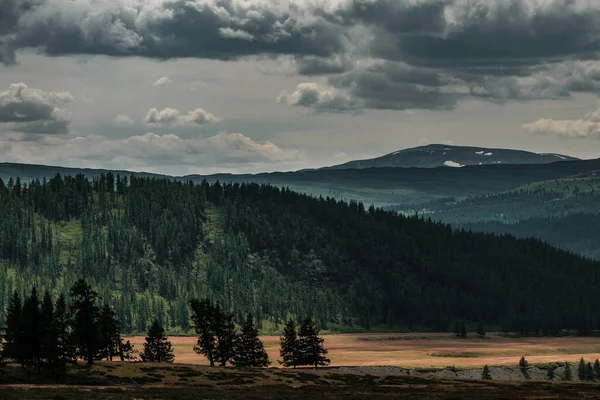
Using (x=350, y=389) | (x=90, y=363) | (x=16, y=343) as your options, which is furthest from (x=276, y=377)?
(x=16, y=343)

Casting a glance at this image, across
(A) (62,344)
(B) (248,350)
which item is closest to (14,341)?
(A) (62,344)

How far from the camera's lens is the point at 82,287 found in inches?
5822

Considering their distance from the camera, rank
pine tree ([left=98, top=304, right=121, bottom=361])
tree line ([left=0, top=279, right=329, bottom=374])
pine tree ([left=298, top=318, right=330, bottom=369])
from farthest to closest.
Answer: pine tree ([left=298, top=318, right=330, bottom=369]) → pine tree ([left=98, top=304, right=121, bottom=361]) → tree line ([left=0, top=279, right=329, bottom=374])

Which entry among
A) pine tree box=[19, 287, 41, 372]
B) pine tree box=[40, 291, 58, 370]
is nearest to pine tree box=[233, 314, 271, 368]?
pine tree box=[19, 287, 41, 372]

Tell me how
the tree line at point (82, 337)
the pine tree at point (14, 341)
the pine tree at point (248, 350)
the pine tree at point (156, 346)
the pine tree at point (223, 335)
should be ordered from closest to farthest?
the tree line at point (82, 337) < the pine tree at point (14, 341) < the pine tree at point (223, 335) < the pine tree at point (156, 346) < the pine tree at point (248, 350)

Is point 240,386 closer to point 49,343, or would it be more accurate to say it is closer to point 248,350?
point 49,343

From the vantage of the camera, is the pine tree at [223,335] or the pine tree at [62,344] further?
the pine tree at [223,335]

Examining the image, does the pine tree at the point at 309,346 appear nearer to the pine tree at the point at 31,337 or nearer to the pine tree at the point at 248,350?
the pine tree at the point at 248,350

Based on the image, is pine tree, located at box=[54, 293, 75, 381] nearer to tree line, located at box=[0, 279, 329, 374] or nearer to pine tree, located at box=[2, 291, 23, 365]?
tree line, located at box=[0, 279, 329, 374]

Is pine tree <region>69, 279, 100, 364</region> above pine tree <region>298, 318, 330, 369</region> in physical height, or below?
above

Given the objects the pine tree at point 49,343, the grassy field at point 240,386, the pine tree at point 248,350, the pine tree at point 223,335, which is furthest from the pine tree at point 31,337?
the pine tree at point 248,350

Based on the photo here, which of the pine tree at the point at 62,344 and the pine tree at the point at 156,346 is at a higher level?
the pine tree at the point at 62,344

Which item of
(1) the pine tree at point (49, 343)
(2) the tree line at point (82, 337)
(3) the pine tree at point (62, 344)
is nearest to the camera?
(1) the pine tree at point (49, 343)

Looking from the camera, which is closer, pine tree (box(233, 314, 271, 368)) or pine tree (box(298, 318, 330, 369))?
pine tree (box(233, 314, 271, 368))
